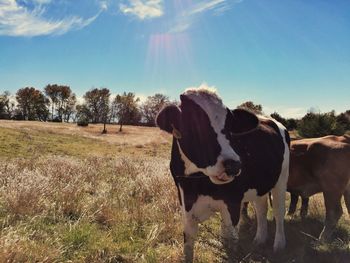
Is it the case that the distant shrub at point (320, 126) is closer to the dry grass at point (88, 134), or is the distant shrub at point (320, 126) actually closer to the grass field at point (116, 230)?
the dry grass at point (88, 134)

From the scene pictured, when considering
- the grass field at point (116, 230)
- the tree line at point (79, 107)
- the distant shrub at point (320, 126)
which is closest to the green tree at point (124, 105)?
the tree line at point (79, 107)

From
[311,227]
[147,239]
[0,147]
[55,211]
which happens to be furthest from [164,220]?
[0,147]

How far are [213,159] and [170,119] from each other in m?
0.77

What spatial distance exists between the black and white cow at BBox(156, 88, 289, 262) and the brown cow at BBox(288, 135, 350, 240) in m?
1.29

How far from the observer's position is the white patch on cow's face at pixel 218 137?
4.53m

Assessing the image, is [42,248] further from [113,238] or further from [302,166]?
[302,166]

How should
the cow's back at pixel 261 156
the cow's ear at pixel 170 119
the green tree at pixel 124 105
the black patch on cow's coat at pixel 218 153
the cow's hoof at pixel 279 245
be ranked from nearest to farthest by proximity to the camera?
the black patch on cow's coat at pixel 218 153, the cow's ear at pixel 170 119, the cow's back at pixel 261 156, the cow's hoof at pixel 279 245, the green tree at pixel 124 105

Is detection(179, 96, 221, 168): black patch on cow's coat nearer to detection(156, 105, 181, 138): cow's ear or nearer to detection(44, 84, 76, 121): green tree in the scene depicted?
detection(156, 105, 181, 138): cow's ear

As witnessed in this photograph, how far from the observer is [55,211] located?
734cm

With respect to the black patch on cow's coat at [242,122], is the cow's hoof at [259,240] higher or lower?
lower

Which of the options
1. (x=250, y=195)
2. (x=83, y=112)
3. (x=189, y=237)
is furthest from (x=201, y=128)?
(x=83, y=112)

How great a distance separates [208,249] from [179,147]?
181cm

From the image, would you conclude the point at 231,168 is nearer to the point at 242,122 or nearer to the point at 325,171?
the point at 242,122

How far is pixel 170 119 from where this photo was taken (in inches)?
198
